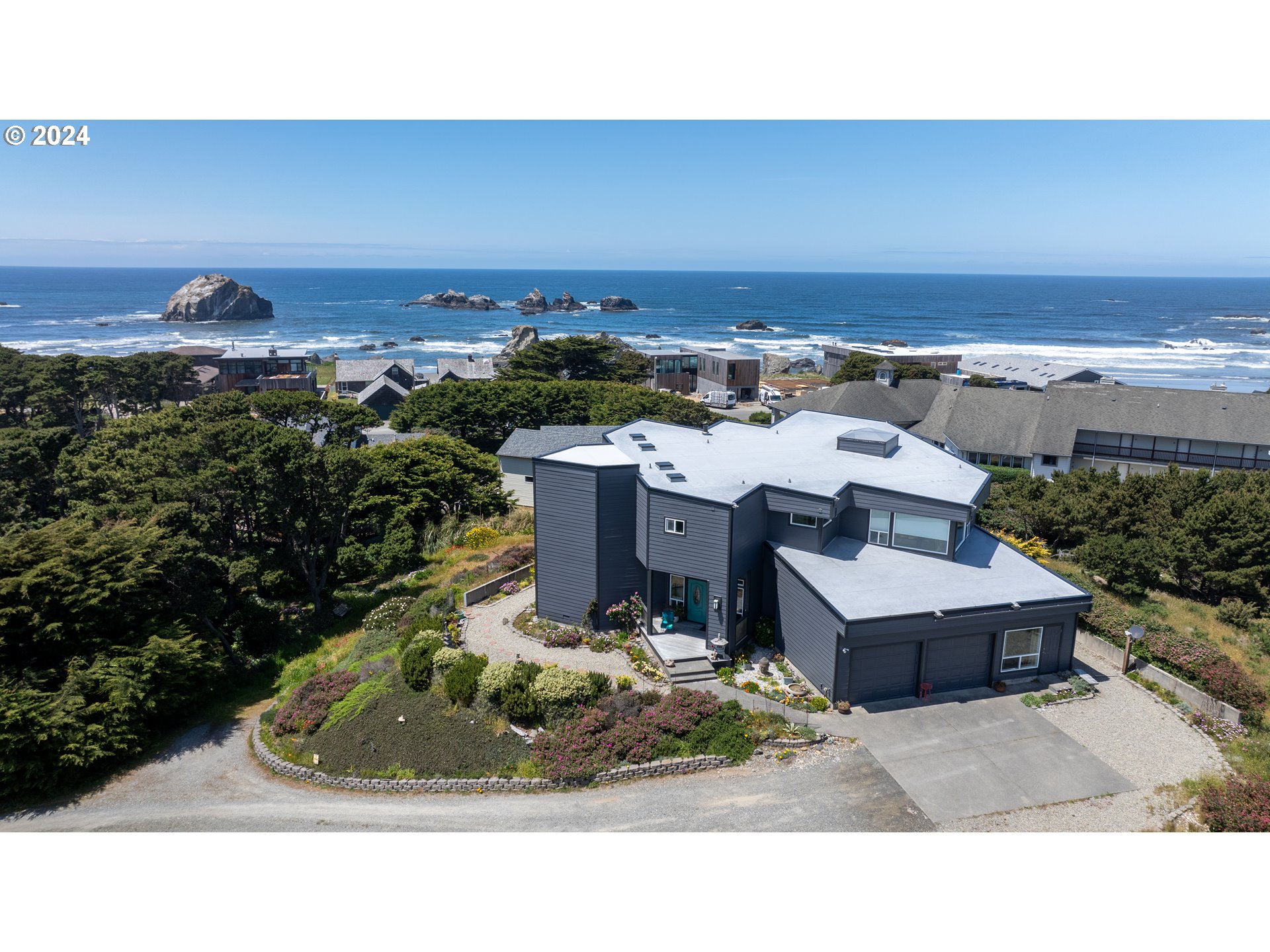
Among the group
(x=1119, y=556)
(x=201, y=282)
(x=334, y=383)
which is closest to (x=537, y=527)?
(x=1119, y=556)

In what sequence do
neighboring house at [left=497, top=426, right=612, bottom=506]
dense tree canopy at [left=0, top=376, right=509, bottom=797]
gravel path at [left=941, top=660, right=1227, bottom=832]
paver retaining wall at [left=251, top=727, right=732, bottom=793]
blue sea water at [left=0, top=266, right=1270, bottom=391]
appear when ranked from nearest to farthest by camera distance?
gravel path at [left=941, top=660, right=1227, bottom=832], paver retaining wall at [left=251, top=727, right=732, bottom=793], dense tree canopy at [left=0, top=376, right=509, bottom=797], neighboring house at [left=497, top=426, right=612, bottom=506], blue sea water at [left=0, top=266, right=1270, bottom=391]

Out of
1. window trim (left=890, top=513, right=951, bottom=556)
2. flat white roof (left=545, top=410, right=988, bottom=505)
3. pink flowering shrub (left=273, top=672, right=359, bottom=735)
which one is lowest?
pink flowering shrub (left=273, top=672, right=359, bottom=735)

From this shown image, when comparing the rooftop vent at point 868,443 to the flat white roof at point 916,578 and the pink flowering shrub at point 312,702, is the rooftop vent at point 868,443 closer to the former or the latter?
the flat white roof at point 916,578

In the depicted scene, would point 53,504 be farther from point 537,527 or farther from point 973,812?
point 973,812

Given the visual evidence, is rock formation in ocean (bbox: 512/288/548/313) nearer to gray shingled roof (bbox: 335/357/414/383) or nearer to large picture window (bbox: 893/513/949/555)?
gray shingled roof (bbox: 335/357/414/383)

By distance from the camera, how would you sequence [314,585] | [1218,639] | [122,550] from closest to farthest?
[122,550] < [1218,639] < [314,585]

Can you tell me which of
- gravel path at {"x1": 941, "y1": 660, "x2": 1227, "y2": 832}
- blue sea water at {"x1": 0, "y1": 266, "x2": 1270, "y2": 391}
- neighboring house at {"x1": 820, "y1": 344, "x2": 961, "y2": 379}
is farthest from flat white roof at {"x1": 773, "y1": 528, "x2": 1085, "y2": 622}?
blue sea water at {"x1": 0, "y1": 266, "x2": 1270, "y2": 391}

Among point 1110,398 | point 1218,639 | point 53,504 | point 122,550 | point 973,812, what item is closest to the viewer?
point 973,812
